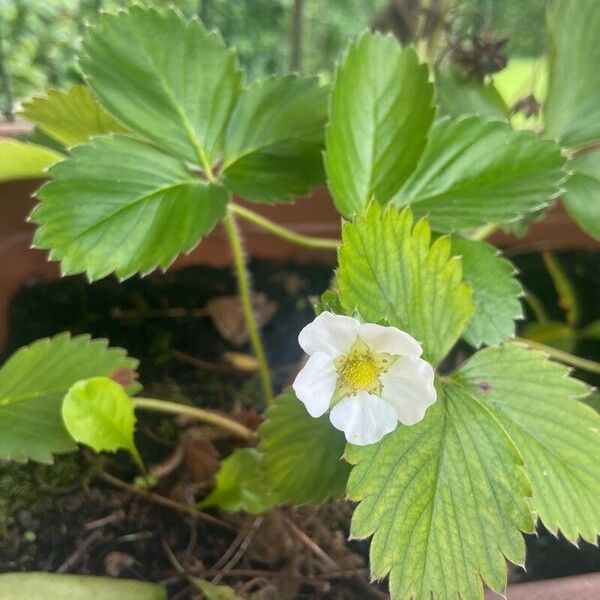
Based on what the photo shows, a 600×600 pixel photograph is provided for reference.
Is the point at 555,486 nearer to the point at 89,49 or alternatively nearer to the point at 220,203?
the point at 220,203

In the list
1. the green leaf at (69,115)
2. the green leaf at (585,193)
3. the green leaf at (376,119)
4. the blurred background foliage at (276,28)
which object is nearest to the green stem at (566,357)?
the green leaf at (585,193)

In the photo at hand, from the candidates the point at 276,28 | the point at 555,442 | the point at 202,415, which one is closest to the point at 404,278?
the point at 555,442

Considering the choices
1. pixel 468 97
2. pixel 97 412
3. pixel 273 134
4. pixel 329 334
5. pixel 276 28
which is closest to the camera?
pixel 329 334

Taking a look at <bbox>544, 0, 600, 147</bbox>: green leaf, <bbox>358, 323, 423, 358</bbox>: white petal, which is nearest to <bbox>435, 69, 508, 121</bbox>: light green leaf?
<bbox>544, 0, 600, 147</bbox>: green leaf

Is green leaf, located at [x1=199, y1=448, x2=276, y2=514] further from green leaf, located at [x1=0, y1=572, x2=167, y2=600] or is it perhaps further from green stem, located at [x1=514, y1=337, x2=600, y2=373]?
green stem, located at [x1=514, y1=337, x2=600, y2=373]

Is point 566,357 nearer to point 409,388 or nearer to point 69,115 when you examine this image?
point 409,388

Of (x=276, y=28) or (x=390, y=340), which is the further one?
(x=276, y=28)

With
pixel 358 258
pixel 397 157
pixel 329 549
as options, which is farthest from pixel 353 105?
pixel 329 549
